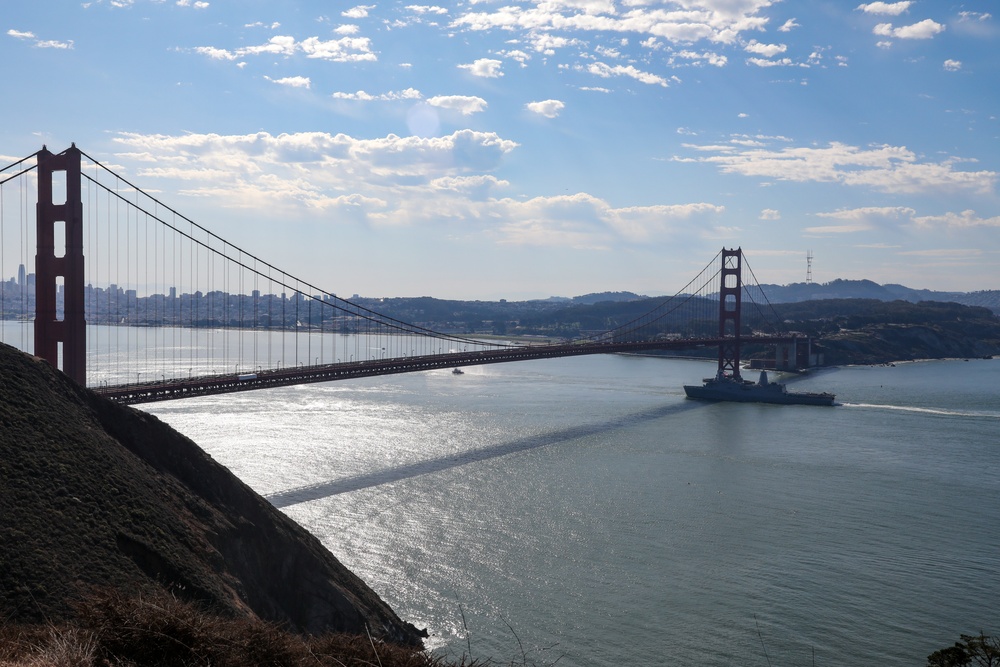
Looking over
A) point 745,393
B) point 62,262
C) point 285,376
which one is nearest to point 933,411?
point 745,393

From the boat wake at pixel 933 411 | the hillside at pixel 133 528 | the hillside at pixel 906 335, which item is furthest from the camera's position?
the hillside at pixel 906 335

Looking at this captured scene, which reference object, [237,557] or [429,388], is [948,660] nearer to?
[237,557]

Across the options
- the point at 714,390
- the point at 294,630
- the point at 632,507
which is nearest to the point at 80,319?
the point at 294,630

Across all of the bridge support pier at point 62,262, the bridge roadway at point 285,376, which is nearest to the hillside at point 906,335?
the bridge roadway at point 285,376

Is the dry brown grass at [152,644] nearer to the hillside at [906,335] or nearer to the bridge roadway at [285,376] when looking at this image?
the bridge roadway at [285,376]

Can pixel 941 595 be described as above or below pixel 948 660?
below
